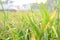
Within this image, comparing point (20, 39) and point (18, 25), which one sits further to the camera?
point (18, 25)

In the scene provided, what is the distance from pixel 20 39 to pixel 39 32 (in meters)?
0.28

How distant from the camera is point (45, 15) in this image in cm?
84

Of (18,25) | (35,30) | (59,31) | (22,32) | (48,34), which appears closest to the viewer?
(35,30)

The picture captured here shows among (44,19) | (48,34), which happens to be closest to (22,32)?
(48,34)

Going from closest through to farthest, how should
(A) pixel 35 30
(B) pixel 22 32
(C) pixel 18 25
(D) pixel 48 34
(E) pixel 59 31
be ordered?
(A) pixel 35 30 → (E) pixel 59 31 → (D) pixel 48 34 → (B) pixel 22 32 → (C) pixel 18 25

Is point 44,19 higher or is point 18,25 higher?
point 44,19

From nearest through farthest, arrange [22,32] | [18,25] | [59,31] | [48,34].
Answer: [59,31], [48,34], [22,32], [18,25]

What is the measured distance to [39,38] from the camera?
2.52 feet

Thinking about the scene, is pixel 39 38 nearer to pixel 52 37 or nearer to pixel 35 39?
pixel 35 39

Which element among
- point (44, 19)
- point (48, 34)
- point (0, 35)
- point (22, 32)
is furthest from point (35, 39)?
point (0, 35)

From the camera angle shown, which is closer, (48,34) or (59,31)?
(59,31)

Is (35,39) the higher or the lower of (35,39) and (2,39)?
the higher

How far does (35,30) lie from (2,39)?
17.3 inches

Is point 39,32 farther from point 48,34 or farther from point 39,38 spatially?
point 48,34
